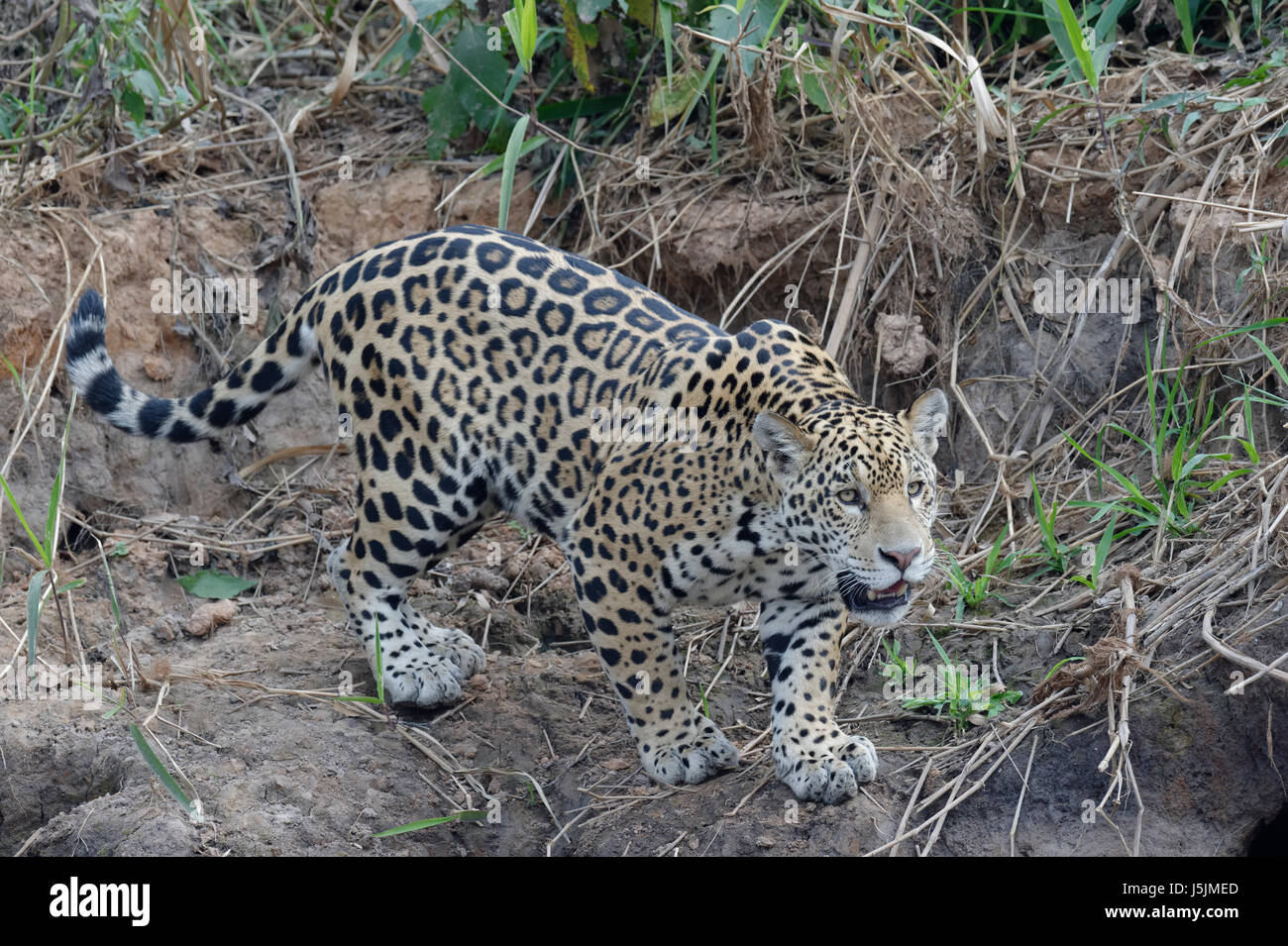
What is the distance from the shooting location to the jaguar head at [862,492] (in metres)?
4.49

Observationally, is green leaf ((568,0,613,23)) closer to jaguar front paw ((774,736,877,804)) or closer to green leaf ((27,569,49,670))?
green leaf ((27,569,49,670))

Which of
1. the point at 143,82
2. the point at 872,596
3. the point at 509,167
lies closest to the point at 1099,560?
the point at 872,596

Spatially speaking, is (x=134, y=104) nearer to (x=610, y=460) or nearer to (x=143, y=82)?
(x=143, y=82)

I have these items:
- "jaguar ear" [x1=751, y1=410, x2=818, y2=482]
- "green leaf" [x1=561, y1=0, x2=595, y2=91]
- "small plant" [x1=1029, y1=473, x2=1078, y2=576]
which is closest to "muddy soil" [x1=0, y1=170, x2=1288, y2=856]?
"small plant" [x1=1029, y1=473, x2=1078, y2=576]

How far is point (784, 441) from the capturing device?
471 cm

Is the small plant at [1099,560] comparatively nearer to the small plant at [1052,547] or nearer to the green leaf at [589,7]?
the small plant at [1052,547]

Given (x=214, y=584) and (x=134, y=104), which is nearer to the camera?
(x=214, y=584)

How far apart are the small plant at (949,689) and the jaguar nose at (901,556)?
0.99 metres

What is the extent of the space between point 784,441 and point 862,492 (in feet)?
1.09

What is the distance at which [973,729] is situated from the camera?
5137mm

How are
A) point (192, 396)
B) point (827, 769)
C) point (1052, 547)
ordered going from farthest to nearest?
1. point (192, 396)
2. point (1052, 547)
3. point (827, 769)

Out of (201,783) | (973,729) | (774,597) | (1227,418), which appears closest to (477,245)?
(774,597)

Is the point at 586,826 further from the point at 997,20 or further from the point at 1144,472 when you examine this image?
the point at 997,20

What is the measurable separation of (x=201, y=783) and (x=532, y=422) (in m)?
1.88
